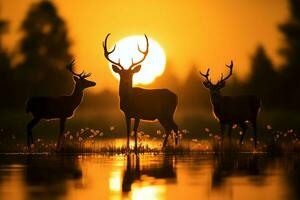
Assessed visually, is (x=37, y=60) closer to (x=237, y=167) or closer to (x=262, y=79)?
(x=262, y=79)

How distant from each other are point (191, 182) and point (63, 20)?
4279cm

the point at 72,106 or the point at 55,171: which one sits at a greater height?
the point at 72,106

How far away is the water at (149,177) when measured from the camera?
18.2m

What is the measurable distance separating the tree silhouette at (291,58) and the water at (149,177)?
108 feet

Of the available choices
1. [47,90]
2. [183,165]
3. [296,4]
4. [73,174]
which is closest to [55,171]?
[73,174]

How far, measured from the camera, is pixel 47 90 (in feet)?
196

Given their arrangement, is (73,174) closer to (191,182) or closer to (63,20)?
(191,182)

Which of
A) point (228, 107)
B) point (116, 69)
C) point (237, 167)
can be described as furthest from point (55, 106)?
point (237, 167)

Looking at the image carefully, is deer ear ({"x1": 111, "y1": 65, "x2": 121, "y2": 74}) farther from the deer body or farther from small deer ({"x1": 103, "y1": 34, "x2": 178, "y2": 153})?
the deer body

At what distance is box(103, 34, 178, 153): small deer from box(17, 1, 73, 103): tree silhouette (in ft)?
85.9

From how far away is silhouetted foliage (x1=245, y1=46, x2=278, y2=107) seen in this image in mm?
71625

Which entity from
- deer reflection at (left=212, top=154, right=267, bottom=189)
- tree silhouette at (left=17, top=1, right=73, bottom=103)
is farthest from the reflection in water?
tree silhouette at (left=17, top=1, right=73, bottom=103)

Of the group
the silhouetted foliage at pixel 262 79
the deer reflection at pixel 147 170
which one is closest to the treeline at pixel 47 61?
the silhouetted foliage at pixel 262 79

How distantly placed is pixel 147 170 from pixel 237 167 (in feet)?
7.66
